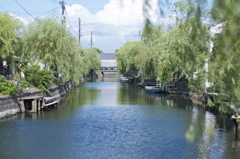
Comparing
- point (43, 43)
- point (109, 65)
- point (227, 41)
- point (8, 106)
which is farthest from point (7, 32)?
point (109, 65)

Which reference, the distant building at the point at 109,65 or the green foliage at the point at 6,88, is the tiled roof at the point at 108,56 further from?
the green foliage at the point at 6,88

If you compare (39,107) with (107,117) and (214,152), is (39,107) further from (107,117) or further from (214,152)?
(214,152)

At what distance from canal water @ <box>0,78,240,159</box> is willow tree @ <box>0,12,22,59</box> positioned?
5.92m

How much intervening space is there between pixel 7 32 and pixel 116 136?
1465 centimetres

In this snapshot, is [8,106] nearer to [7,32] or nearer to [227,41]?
[7,32]

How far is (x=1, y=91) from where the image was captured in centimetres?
2095

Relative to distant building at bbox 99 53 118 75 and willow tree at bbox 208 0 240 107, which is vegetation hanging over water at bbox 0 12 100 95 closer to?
willow tree at bbox 208 0 240 107

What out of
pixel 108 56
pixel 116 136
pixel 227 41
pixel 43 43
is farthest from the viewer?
pixel 108 56

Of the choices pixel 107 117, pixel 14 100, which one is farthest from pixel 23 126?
pixel 107 117

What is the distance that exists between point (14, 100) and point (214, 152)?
13.7 meters

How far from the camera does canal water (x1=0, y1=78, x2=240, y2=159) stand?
1326 cm

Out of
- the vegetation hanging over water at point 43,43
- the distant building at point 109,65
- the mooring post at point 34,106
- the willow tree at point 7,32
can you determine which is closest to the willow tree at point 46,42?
the vegetation hanging over water at point 43,43

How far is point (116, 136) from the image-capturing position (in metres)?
16.1

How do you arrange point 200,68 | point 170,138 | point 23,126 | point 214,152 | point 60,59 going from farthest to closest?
point 60,59 < point 23,126 < point 170,138 < point 214,152 < point 200,68
